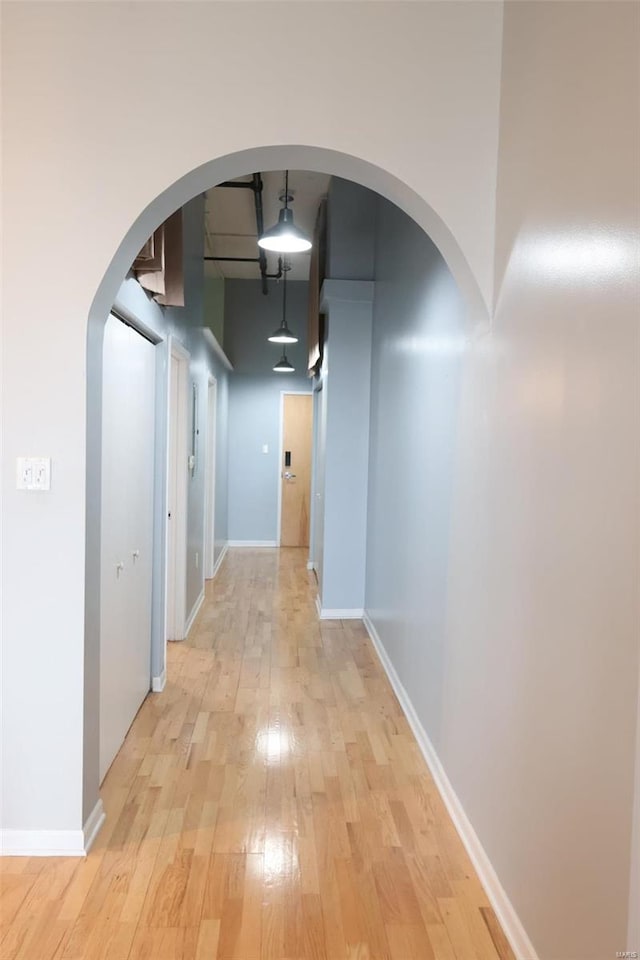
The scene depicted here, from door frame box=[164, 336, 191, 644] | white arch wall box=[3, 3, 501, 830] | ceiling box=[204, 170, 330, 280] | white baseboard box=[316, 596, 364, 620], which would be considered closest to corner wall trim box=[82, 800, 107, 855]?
white arch wall box=[3, 3, 501, 830]

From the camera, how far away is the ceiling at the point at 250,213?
522 centimetres

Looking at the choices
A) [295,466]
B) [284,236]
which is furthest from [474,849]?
[295,466]

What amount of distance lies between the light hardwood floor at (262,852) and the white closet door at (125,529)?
24 centimetres

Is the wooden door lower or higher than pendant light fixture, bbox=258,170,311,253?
lower

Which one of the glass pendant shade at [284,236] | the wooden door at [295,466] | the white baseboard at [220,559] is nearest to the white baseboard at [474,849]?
the glass pendant shade at [284,236]

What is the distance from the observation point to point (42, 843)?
2.14 meters

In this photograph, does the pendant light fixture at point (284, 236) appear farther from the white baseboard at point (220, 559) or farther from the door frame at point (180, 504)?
the white baseboard at point (220, 559)

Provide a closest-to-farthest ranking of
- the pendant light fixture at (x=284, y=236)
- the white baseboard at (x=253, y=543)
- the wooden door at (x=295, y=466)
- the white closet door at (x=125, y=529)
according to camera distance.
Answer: the white closet door at (x=125, y=529) < the pendant light fixture at (x=284, y=236) < the wooden door at (x=295, y=466) < the white baseboard at (x=253, y=543)

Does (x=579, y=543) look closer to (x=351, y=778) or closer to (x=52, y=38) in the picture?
(x=351, y=778)

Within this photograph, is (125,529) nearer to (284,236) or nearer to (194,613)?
(284,236)

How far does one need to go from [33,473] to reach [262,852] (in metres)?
1.46

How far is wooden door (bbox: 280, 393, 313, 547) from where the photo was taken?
28.6 ft

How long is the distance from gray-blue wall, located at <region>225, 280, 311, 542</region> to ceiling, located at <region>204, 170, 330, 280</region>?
70 cm

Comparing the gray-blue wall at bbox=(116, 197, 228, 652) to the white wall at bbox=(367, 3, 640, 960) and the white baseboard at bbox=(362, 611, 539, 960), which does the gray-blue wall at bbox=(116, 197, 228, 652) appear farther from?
the white baseboard at bbox=(362, 611, 539, 960)
